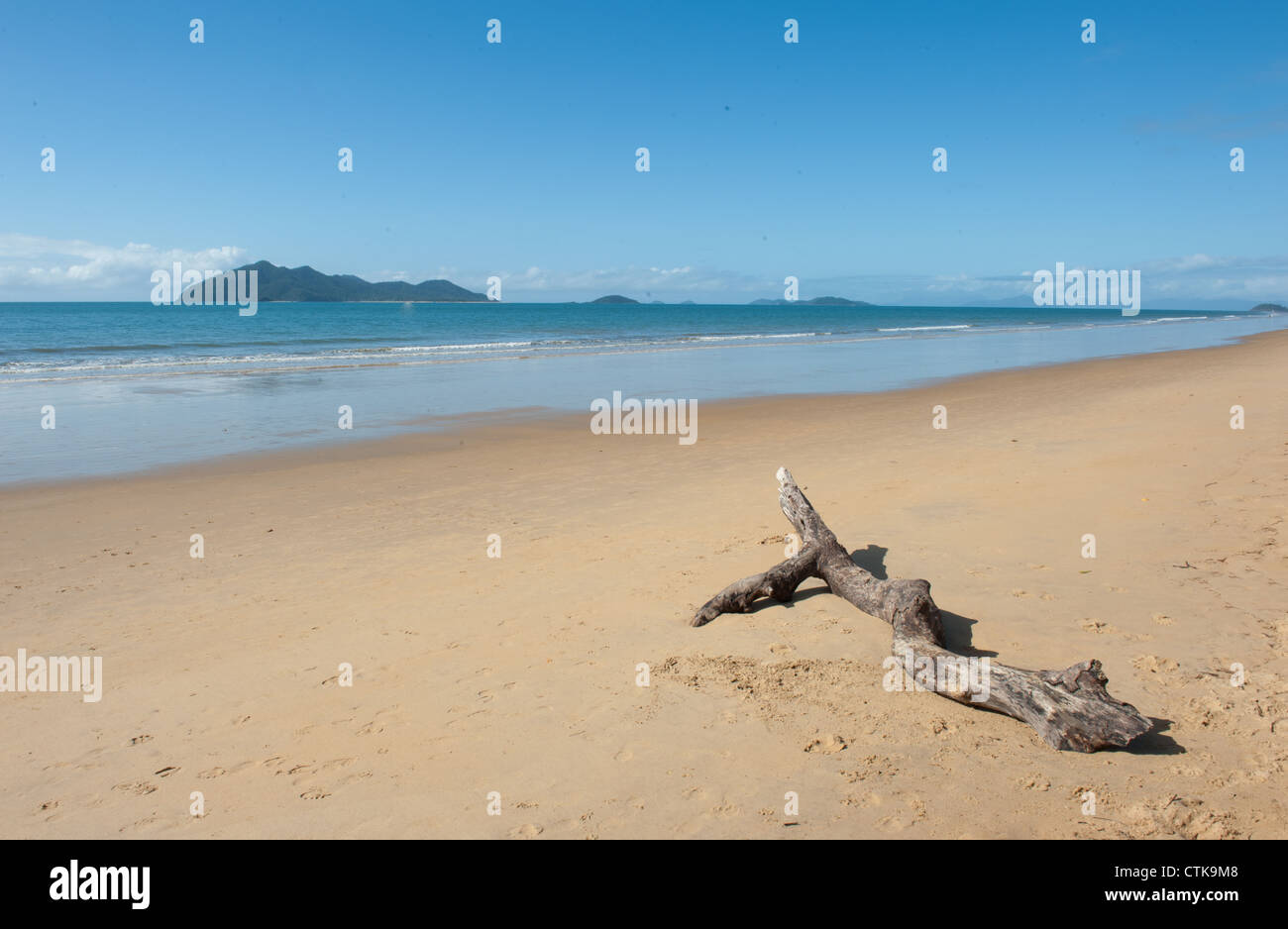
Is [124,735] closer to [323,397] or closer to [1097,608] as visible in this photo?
[1097,608]

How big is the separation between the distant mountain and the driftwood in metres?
164

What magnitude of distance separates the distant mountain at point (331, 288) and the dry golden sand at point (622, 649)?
160 meters

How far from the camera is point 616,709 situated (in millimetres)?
4535

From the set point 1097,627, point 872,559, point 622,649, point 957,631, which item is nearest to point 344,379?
point 872,559

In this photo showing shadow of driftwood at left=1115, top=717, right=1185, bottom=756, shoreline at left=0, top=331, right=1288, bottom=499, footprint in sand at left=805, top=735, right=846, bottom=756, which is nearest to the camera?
shadow of driftwood at left=1115, top=717, right=1185, bottom=756

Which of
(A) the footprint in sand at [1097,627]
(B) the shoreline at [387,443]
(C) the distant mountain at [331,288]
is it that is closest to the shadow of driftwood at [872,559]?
(A) the footprint in sand at [1097,627]

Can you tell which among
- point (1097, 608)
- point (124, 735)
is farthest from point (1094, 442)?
point (124, 735)

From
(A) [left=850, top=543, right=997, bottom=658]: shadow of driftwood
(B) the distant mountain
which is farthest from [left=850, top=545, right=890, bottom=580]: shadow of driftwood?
(B) the distant mountain

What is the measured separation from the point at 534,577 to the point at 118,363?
29.9 meters

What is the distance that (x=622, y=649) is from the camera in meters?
5.33

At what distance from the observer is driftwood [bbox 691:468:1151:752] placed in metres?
3.93

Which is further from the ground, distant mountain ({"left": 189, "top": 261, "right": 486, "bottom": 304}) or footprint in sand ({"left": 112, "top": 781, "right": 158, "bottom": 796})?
distant mountain ({"left": 189, "top": 261, "right": 486, "bottom": 304})

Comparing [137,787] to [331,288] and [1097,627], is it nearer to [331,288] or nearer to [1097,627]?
[1097,627]

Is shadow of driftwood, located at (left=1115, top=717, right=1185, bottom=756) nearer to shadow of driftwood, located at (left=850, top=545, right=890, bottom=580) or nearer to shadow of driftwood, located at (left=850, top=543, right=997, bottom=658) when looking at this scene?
shadow of driftwood, located at (left=850, top=543, right=997, bottom=658)
